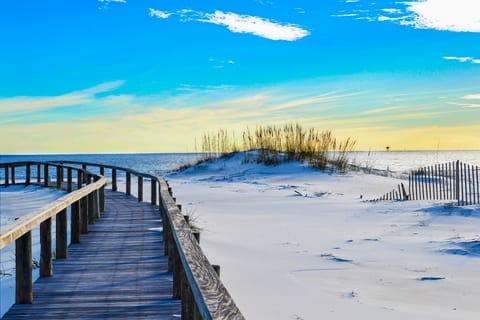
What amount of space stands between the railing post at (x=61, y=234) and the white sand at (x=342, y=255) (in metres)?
2.16

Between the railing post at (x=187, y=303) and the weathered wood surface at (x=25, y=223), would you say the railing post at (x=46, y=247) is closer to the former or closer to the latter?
the weathered wood surface at (x=25, y=223)

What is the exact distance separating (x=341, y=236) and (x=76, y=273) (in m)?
5.87

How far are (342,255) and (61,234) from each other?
4358 millimetres

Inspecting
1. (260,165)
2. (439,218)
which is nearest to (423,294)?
(439,218)

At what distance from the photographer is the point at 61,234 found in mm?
6832

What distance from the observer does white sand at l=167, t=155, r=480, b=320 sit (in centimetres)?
596

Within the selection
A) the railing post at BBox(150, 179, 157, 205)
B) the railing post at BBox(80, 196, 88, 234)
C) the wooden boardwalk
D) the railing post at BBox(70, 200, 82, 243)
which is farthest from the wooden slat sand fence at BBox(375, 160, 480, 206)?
the railing post at BBox(70, 200, 82, 243)

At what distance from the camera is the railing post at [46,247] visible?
5.80 meters

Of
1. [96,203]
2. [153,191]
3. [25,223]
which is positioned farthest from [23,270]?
[153,191]

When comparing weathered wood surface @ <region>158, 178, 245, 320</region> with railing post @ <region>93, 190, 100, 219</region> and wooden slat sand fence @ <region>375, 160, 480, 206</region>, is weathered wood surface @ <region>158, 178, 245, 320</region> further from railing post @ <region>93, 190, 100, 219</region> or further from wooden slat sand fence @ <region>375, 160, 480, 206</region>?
wooden slat sand fence @ <region>375, 160, 480, 206</region>

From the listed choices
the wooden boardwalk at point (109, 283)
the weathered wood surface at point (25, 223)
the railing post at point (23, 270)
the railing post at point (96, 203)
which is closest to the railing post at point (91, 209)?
the railing post at point (96, 203)

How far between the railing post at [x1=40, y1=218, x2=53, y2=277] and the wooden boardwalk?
0.10 meters

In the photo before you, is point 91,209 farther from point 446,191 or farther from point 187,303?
point 446,191

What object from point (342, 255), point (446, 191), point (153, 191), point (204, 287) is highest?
point (204, 287)
